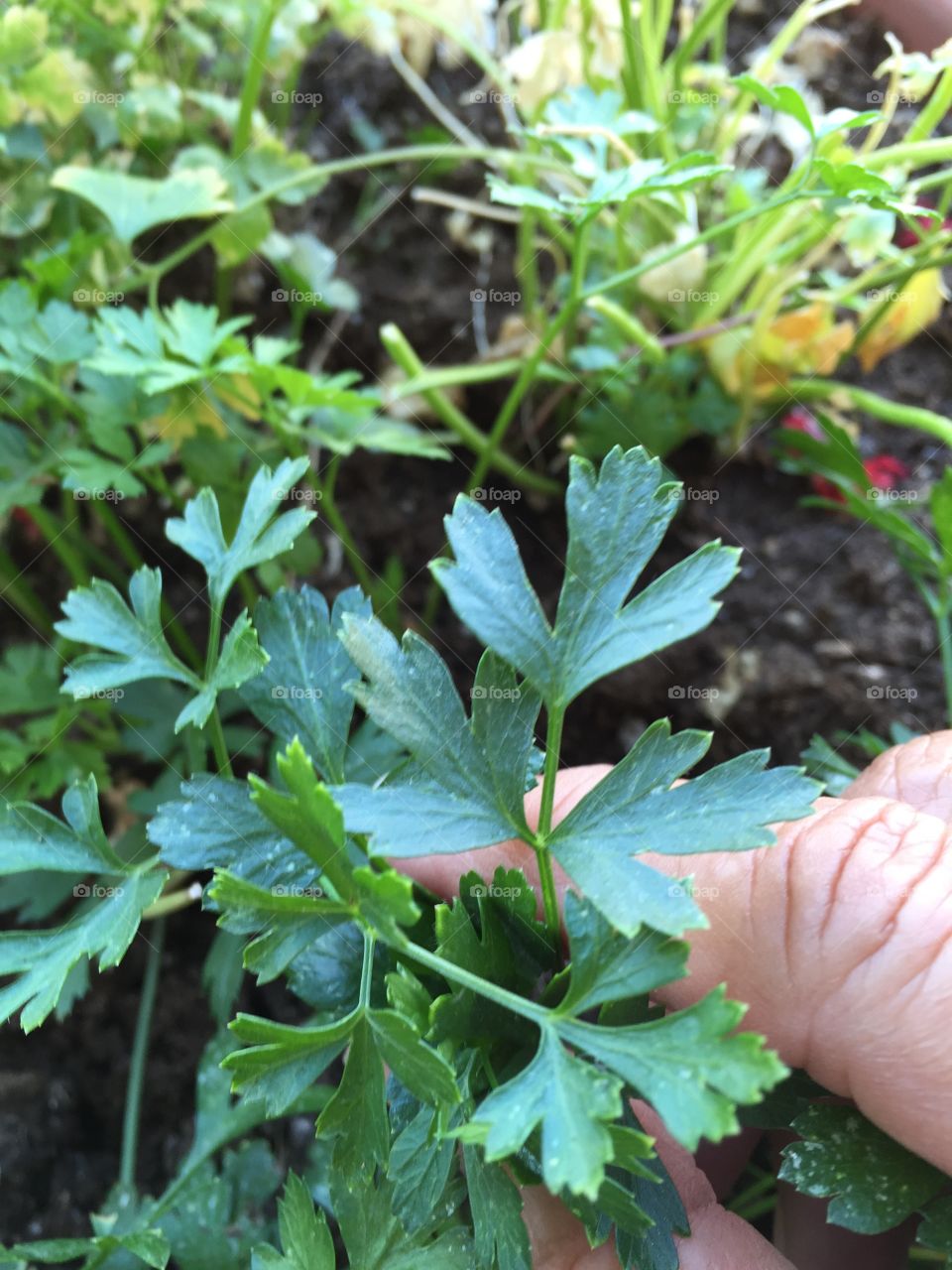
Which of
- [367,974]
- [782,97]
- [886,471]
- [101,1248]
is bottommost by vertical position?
[886,471]

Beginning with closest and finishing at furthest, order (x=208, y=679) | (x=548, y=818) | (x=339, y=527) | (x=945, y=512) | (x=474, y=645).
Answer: (x=548, y=818)
(x=208, y=679)
(x=945, y=512)
(x=339, y=527)
(x=474, y=645)

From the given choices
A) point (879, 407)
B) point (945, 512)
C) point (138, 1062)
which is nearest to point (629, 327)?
point (879, 407)

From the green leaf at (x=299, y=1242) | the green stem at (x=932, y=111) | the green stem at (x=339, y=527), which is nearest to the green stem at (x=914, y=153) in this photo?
the green stem at (x=932, y=111)

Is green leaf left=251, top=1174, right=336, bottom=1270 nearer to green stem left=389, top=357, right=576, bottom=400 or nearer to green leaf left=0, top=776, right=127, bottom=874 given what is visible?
green leaf left=0, top=776, right=127, bottom=874

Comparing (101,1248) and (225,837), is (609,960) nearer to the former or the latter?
(225,837)

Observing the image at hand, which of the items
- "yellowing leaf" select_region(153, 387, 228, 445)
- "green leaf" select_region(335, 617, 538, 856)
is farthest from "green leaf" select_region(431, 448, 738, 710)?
"yellowing leaf" select_region(153, 387, 228, 445)

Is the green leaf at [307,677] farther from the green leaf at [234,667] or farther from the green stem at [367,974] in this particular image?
the green stem at [367,974]
